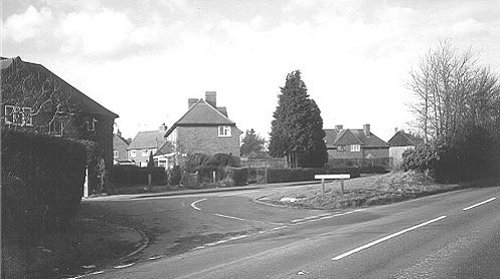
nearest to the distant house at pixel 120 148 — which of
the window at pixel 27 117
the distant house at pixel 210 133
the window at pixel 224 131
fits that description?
the distant house at pixel 210 133

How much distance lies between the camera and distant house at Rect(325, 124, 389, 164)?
100m

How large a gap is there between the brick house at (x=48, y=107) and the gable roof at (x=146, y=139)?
53.8 metres

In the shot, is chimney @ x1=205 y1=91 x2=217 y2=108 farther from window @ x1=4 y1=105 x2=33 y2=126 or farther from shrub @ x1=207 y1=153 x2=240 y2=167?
window @ x1=4 y1=105 x2=33 y2=126

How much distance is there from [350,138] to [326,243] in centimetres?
9091

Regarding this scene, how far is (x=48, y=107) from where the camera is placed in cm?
3033

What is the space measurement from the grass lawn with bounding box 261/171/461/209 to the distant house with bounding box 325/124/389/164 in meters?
67.8

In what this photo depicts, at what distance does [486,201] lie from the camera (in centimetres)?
2186

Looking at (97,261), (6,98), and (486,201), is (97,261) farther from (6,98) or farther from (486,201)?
(486,201)

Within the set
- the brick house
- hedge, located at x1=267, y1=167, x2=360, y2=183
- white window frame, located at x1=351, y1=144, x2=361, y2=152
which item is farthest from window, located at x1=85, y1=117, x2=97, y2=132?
white window frame, located at x1=351, y1=144, x2=361, y2=152

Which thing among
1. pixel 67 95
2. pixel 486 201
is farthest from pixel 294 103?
pixel 486 201

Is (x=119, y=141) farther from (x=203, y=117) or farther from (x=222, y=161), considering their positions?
(x=222, y=161)

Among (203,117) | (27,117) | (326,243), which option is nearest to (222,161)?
(203,117)

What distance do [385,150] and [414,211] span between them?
8599 centimetres

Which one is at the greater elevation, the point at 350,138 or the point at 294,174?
the point at 350,138
